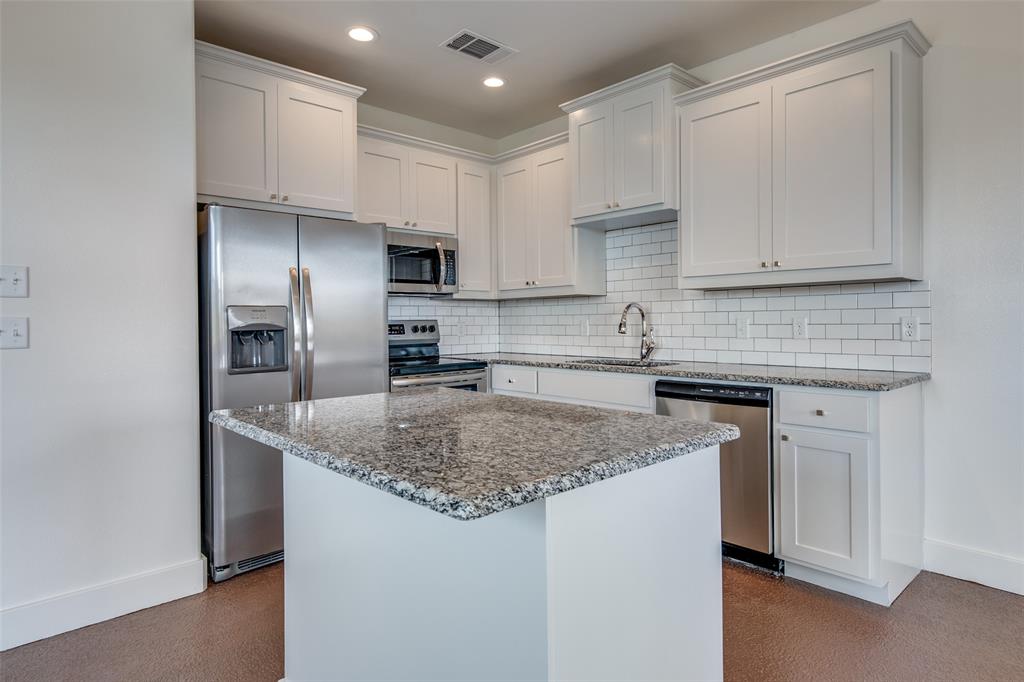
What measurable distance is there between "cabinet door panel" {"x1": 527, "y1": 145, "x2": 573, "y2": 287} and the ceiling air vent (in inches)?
31.3

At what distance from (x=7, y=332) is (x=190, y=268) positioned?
663mm

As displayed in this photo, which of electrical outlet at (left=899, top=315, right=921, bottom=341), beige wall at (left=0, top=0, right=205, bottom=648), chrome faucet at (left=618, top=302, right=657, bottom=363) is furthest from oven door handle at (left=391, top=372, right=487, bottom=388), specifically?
electrical outlet at (left=899, top=315, right=921, bottom=341)

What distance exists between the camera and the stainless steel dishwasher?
2582 mm

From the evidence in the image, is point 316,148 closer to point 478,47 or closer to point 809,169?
point 478,47

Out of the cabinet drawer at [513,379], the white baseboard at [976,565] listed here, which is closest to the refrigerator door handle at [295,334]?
the cabinet drawer at [513,379]

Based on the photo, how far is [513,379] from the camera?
3854 millimetres

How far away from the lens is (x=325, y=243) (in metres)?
2.95

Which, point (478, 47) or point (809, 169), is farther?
point (478, 47)

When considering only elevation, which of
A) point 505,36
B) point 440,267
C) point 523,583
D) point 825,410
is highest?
point 505,36

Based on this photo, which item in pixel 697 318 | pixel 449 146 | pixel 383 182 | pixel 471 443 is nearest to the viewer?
pixel 471 443

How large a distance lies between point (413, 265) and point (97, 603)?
8.18 feet

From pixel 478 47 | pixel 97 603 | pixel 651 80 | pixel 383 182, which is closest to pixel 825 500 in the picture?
pixel 651 80

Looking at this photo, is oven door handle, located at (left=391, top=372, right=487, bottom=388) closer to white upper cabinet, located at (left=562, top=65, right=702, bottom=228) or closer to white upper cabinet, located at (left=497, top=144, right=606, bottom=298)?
white upper cabinet, located at (left=497, top=144, right=606, bottom=298)

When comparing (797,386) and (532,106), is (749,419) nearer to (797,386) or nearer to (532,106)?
(797,386)
